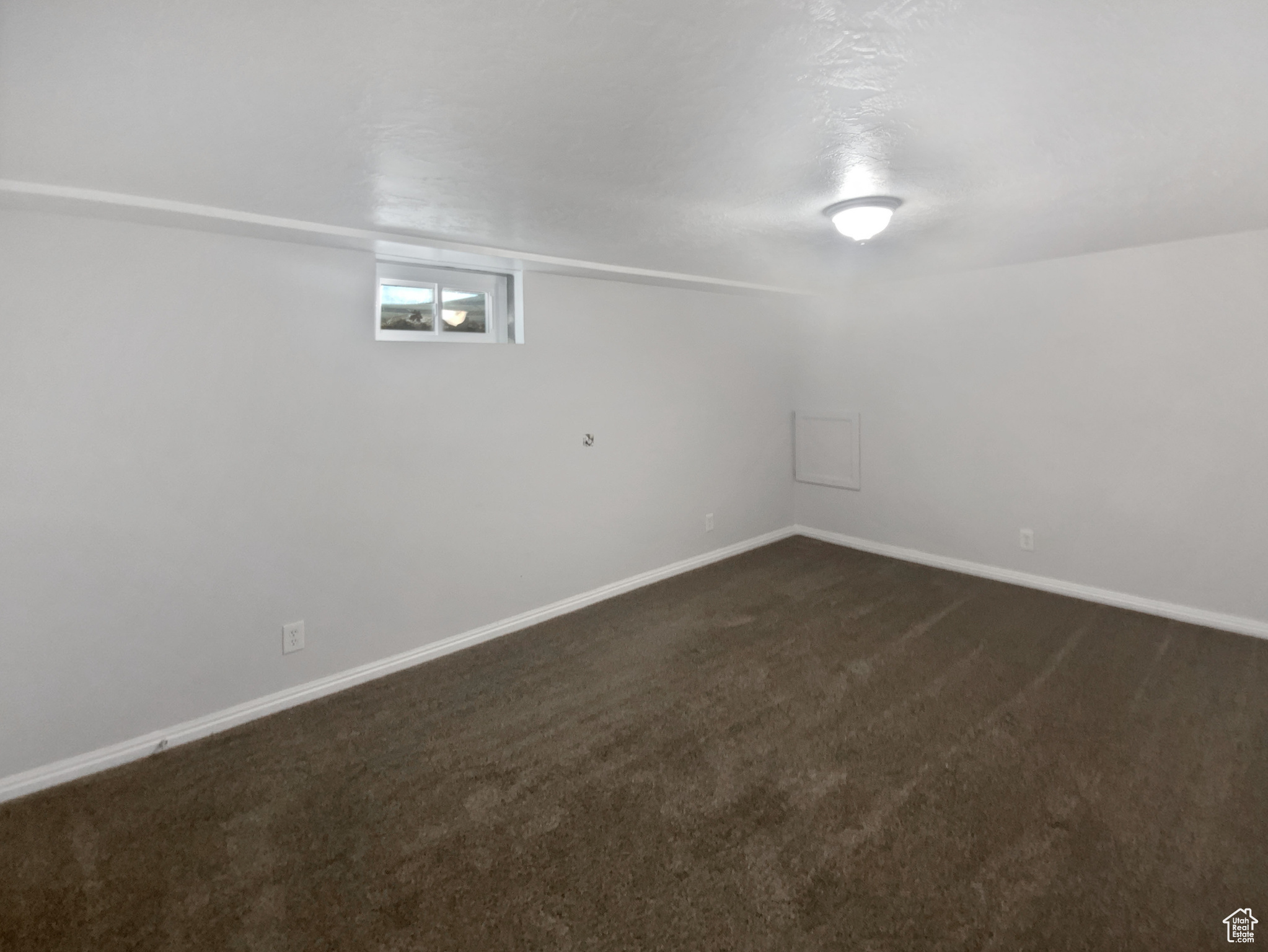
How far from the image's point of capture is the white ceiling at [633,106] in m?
1.06

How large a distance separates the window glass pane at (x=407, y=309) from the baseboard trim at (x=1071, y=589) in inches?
140

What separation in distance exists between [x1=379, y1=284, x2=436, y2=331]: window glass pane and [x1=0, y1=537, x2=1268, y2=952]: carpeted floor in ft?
5.69

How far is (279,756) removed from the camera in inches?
85.7

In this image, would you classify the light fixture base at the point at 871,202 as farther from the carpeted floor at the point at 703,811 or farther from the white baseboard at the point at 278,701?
the white baseboard at the point at 278,701

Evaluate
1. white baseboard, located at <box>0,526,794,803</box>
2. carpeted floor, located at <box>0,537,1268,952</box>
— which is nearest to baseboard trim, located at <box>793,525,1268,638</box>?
carpeted floor, located at <box>0,537,1268,952</box>

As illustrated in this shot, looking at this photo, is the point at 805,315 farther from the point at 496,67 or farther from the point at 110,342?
the point at 110,342

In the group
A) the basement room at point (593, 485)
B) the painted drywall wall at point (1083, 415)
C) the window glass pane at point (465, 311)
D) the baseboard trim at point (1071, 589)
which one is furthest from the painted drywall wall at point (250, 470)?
the baseboard trim at point (1071, 589)

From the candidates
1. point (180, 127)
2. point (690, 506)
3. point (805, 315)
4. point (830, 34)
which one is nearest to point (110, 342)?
point (180, 127)

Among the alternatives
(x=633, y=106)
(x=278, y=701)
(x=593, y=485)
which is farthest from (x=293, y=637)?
(x=633, y=106)

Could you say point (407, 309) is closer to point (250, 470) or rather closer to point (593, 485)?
point (250, 470)

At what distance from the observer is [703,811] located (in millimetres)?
1853

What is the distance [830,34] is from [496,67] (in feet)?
2.23

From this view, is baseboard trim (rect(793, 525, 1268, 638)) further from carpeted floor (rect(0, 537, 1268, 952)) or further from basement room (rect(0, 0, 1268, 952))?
carpeted floor (rect(0, 537, 1268, 952))

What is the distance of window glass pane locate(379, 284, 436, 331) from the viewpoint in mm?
2834
